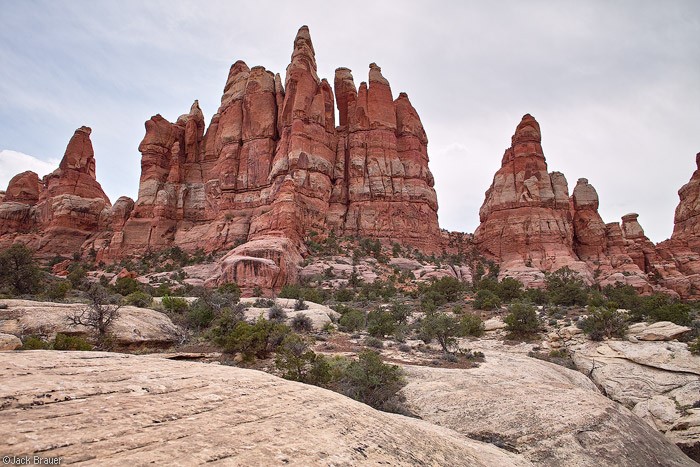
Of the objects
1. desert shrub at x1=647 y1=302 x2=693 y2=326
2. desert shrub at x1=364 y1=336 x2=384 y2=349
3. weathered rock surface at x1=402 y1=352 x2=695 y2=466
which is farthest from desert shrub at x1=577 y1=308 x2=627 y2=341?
weathered rock surface at x1=402 y1=352 x2=695 y2=466

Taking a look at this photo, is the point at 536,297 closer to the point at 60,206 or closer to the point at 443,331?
the point at 443,331

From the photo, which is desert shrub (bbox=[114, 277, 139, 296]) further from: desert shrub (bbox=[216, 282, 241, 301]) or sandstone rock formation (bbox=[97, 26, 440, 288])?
sandstone rock formation (bbox=[97, 26, 440, 288])

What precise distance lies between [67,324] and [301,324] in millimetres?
9162

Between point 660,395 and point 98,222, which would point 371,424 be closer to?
point 660,395

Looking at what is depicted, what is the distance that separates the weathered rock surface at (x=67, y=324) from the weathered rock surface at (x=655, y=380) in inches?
585

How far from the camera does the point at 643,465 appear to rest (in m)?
6.79

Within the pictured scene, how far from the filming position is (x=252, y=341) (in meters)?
12.3

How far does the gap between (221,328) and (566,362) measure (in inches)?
525

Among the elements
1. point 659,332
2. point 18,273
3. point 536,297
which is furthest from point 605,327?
point 18,273

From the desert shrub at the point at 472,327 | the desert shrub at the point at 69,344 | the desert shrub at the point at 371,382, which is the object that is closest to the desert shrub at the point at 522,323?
the desert shrub at the point at 472,327

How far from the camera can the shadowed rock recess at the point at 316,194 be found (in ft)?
162

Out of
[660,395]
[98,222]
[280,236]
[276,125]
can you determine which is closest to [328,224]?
[280,236]

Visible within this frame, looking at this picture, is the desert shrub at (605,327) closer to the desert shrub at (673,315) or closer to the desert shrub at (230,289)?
the desert shrub at (673,315)

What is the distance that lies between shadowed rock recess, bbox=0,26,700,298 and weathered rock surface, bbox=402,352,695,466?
35162 mm
